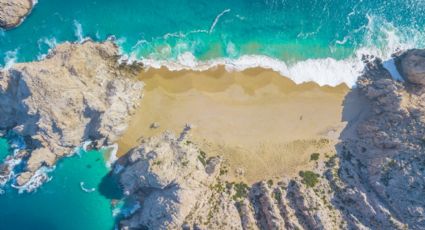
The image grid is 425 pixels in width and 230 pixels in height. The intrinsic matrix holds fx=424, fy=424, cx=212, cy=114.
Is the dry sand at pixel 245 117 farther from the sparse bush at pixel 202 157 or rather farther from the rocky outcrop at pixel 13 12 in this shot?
the rocky outcrop at pixel 13 12

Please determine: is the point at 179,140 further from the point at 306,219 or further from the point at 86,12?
the point at 86,12

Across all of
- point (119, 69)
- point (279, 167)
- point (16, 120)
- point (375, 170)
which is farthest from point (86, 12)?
point (375, 170)

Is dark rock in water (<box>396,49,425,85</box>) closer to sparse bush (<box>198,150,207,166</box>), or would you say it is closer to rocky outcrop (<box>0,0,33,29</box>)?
sparse bush (<box>198,150,207,166</box>)

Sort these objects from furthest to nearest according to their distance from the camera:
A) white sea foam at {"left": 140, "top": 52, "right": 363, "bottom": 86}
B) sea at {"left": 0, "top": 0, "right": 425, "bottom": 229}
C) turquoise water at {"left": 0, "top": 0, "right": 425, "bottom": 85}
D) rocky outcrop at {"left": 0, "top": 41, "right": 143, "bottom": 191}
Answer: white sea foam at {"left": 140, "top": 52, "right": 363, "bottom": 86} → turquoise water at {"left": 0, "top": 0, "right": 425, "bottom": 85} → sea at {"left": 0, "top": 0, "right": 425, "bottom": 229} → rocky outcrop at {"left": 0, "top": 41, "right": 143, "bottom": 191}

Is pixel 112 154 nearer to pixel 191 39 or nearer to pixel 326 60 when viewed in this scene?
pixel 191 39

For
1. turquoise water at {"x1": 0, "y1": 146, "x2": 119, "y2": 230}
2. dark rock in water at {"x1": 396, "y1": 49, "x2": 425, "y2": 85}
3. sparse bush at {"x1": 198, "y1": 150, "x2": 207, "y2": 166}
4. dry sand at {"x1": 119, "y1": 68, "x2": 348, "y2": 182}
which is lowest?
turquoise water at {"x1": 0, "y1": 146, "x2": 119, "y2": 230}

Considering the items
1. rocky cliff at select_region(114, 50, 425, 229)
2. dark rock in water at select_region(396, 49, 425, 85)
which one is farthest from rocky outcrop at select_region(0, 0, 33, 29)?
dark rock in water at select_region(396, 49, 425, 85)

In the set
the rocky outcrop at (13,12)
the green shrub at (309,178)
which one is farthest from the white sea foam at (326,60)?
the rocky outcrop at (13,12)
